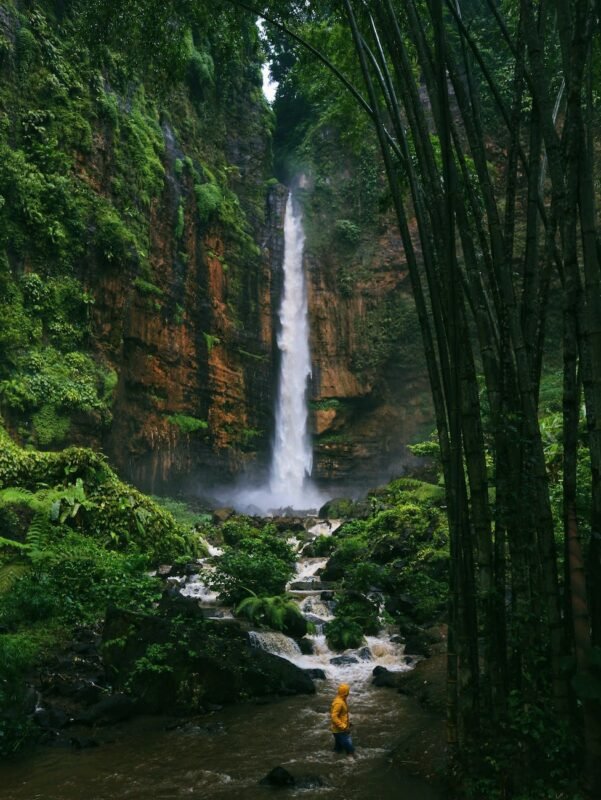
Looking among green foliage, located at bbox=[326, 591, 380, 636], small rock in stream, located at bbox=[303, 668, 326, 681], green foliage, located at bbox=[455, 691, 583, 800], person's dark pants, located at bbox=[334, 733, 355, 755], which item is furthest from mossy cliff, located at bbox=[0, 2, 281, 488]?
green foliage, located at bbox=[326, 591, 380, 636]

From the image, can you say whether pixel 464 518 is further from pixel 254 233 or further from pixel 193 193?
pixel 254 233

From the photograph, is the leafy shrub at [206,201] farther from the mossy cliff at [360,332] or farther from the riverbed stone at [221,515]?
the riverbed stone at [221,515]

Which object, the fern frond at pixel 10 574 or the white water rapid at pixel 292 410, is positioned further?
the white water rapid at pixel 292 410

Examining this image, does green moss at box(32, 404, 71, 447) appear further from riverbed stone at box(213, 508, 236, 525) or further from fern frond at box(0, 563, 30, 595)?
riverbed stone at box(213, 508, 236, 525)

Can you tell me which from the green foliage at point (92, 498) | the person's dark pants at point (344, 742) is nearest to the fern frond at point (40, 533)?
the green foliage at point (92, 498)

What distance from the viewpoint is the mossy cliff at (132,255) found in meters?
14.8

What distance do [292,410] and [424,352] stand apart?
1975 centimetres

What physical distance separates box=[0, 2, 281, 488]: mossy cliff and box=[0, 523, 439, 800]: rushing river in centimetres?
695

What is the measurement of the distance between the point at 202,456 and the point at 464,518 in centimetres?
1949

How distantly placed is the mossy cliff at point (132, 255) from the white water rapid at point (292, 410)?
77cm

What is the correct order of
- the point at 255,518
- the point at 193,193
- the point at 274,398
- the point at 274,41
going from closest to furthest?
the point at 274,41, the point at 255,518, the point at 193,193, the point at 274,398

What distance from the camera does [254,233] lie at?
27344 mm

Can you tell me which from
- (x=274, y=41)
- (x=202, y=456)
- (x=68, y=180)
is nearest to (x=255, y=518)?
(x=202, y=456)

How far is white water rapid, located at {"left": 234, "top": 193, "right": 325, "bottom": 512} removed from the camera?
25.2m
